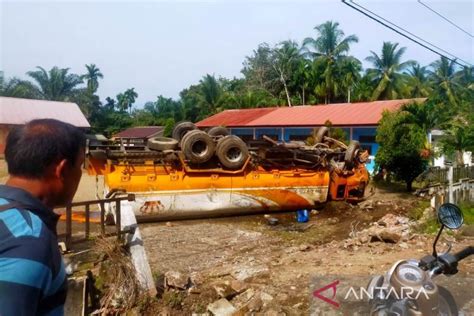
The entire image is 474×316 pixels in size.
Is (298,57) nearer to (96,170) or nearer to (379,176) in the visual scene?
(379,176)

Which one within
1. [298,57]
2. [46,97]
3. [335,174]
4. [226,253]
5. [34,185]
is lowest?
[226,253]

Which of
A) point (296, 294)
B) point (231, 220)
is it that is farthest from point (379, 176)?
point (296, 294)

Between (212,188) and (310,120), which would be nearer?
(212,188)

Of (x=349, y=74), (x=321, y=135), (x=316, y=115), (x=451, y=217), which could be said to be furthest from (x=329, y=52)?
(x=451, y=217)

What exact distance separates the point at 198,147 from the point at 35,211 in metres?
8.83

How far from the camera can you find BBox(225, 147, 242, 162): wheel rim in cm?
1047

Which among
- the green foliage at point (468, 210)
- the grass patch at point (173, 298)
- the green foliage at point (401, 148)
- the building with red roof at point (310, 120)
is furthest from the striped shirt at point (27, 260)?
the building with red roof at point (310, 120)

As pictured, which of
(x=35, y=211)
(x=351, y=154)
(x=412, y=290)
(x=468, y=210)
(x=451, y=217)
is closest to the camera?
(x=35, y=211)

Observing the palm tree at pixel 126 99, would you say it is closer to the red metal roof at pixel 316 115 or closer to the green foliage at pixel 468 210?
the red metal roof at pixel 316 115

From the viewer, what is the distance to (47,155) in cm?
145

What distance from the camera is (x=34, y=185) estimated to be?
1.45 metres

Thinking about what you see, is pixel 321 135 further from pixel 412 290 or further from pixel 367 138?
pixel 412 290

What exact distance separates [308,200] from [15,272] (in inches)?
412

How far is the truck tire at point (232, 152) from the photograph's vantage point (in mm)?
10367
